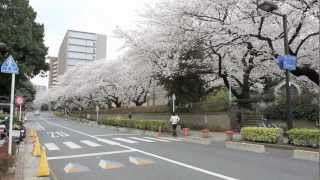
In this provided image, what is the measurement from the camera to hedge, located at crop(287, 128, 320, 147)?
15359 millimetres

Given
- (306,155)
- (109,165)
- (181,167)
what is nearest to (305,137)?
(306,155)

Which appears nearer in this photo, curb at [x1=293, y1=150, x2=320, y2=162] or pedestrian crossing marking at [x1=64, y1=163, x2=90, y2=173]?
pedestrian crossing marking at [x1=64, y1=163, x2=90, y2=173]

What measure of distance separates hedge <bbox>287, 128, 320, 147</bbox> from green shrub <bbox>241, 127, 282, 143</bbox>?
103 centimetres

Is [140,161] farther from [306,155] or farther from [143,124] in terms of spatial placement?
[143,124]

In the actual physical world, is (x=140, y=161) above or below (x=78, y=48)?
below

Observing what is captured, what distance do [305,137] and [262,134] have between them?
2.79m

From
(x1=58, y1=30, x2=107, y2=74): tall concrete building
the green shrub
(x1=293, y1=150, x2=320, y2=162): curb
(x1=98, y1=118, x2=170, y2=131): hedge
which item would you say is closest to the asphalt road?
(x1=293, y1=150, x2=320, y2=162): curb

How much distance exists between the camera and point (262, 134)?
725 inches

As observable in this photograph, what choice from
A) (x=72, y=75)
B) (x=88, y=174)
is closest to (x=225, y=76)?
(x=88, y=174)

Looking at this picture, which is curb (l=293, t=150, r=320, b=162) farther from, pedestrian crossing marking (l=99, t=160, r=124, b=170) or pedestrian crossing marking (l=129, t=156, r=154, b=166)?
pedestrian crossing marking (l=99, t=160, r=124, b=170)

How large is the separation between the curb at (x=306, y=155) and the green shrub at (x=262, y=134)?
3034mm

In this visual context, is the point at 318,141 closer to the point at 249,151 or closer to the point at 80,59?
the point at 249,151

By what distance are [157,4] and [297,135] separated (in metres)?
18.5

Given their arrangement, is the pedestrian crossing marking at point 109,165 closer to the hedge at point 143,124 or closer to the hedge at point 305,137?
the hedge at point 305,137
